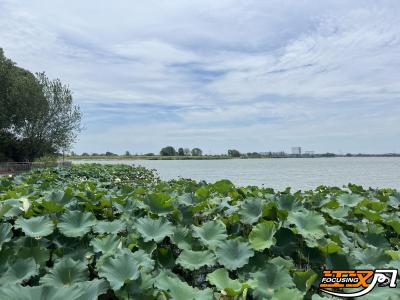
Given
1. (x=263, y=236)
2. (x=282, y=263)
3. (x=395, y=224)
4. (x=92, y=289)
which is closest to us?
(x=92, y=289)

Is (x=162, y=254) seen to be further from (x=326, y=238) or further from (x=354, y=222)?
(x=354, y=222)

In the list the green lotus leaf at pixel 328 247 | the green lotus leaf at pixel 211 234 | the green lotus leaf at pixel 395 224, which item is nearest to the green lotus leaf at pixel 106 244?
the green lotus leaf at pixel 211 234

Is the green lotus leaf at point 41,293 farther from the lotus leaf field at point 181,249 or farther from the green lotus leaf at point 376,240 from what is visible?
the green lotus leaf at point 376,240

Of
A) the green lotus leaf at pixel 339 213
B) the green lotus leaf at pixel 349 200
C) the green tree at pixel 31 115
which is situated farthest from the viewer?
the green tree at pixel 31 115

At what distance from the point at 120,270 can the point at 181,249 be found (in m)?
0.67

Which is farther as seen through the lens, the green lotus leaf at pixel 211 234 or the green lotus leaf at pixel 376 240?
the green lotus leaf at pixel 376 240

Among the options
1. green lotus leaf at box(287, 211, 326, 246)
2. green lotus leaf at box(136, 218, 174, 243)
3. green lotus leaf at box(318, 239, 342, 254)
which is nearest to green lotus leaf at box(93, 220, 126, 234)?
green lotus leaf at box(136, 218, 174, 243)

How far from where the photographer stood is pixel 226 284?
2.06 meters

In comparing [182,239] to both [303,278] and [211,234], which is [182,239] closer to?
[211,234]

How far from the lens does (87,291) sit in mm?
1738

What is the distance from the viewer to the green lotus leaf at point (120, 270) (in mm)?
1941

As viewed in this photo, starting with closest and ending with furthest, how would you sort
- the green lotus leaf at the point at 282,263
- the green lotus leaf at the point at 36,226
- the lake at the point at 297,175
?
1. the green lotus leaf at the point at 282,263
2. the green lotus leaf at the point at 36,226
3. the lake at the point at 297,175

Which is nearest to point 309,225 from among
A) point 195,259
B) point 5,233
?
point 195,259

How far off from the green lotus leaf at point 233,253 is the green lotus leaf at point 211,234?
0.35 feet
